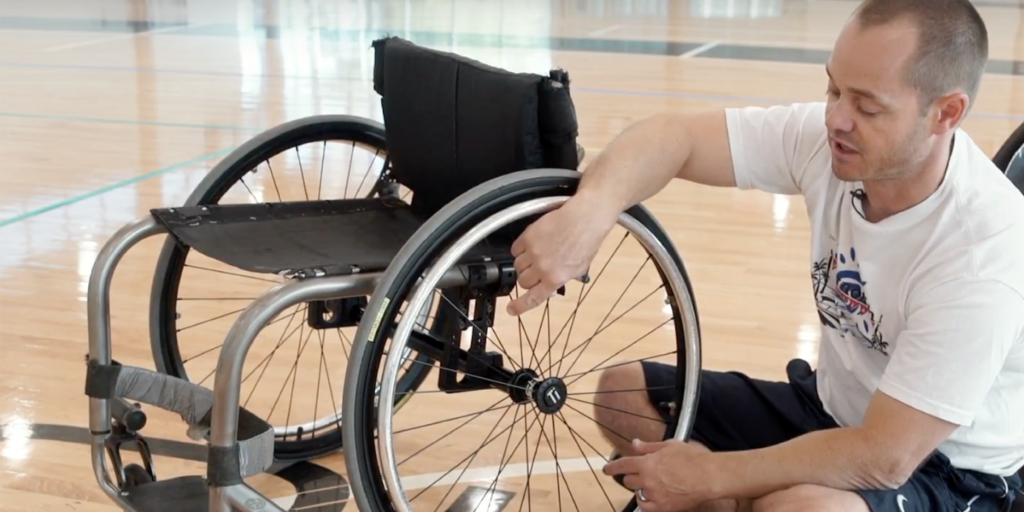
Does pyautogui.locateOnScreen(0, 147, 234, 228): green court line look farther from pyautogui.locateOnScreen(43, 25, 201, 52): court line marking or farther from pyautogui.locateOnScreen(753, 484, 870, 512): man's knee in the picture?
pyautogui.locateOnScreen(43, 25, 201, 52): court line marking

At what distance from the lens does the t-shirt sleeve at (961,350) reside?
49.9 inches

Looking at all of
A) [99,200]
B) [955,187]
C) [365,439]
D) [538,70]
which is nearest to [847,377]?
[955,187]

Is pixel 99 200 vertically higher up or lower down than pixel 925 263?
lower down

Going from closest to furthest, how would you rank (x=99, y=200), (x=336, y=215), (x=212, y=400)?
1. (x=212, y=400)
2. (x=336, y=215)
3. (x=99, y=200)

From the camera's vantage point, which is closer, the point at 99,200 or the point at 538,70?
the point at 99,200

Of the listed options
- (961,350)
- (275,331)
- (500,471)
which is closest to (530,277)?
(961,350)

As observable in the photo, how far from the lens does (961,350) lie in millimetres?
1269

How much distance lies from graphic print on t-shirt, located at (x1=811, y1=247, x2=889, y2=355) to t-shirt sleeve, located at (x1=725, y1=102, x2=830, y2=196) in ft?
0.40

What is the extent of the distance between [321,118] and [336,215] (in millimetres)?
184

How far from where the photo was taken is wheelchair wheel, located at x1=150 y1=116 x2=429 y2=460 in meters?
1.87

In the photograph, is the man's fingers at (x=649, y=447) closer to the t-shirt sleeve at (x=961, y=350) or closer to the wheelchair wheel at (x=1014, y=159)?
the t-shirt sleeve at (x=961, y=350)

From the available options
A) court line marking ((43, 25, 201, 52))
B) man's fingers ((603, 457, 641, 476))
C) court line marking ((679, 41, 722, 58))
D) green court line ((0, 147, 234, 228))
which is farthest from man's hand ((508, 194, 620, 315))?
court line marking ((43, 25, 201, 52))

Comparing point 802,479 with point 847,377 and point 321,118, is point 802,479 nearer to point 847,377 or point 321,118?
point 847,377

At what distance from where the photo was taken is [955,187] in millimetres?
1359
